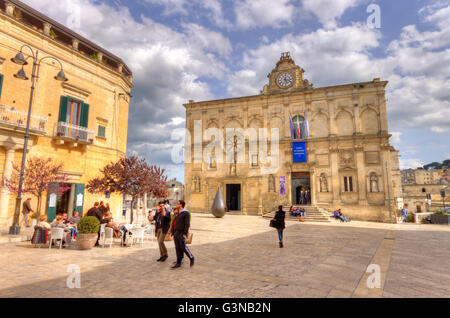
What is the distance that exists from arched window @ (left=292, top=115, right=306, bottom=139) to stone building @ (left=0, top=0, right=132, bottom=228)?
17052 mm

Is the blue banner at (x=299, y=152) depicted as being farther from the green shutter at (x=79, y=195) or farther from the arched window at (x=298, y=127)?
the green shutter at (x=79, y=195)

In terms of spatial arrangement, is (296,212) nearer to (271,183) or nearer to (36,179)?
(271,183)

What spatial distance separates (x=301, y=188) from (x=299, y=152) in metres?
3.87

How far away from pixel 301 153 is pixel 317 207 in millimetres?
5764

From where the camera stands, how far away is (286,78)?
93.4 ft

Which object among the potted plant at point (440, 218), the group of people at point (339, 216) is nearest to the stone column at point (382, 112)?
the potted plant at point (440, 218)

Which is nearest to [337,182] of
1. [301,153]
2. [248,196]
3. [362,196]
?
[362,196]

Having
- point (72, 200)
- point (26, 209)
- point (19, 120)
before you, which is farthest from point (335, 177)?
point (19, 120)

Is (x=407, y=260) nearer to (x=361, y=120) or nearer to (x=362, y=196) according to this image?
(x=362, y=196)

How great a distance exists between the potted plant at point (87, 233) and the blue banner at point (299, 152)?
70.7 ft

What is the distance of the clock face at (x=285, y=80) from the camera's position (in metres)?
28.2

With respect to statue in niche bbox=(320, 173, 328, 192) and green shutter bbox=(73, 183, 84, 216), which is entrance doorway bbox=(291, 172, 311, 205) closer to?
statue in niche bbox=(320, 173, 328, 192)

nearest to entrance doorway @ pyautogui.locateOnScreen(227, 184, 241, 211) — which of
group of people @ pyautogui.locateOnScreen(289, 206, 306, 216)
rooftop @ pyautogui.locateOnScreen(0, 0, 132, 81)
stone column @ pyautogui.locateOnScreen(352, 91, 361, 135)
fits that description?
group of people @ pyautogui.locateOnScreen(289, 206, 306, 216)
